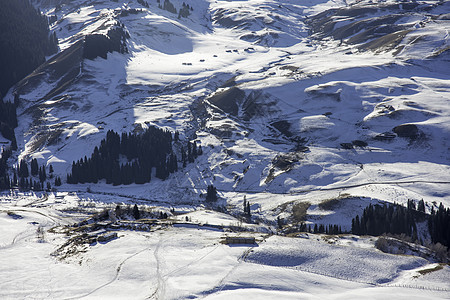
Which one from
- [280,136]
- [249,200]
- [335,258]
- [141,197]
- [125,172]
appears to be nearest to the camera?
[335,258]

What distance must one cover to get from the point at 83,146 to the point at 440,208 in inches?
5304

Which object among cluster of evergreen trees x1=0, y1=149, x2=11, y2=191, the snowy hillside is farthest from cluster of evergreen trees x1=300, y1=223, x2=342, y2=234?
cluster of evergreen trees x1=0, y1=149, x2=11, y2=191

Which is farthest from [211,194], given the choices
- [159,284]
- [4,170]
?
[4,170]

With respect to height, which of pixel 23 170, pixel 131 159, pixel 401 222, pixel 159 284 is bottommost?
pixel 401 222

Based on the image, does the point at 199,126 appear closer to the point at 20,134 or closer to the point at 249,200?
the point at 249,200

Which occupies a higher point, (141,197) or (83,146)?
(83,146)

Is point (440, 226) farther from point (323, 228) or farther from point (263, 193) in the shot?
point (263, 193)

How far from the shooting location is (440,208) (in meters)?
101

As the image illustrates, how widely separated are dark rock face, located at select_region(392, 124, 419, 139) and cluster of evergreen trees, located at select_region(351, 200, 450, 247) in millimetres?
53118

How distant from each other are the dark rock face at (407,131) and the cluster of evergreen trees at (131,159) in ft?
244

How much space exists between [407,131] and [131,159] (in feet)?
343

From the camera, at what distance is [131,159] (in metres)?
168

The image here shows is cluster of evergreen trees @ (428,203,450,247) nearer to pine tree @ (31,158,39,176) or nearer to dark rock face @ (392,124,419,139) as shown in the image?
dark rock face @ (392,124,419,139)

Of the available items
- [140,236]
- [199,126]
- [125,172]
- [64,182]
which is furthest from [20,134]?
[140,236]
